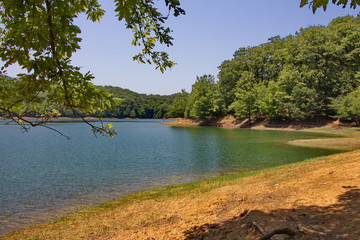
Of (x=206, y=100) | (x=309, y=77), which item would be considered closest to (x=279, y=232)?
(x=309, y=77)

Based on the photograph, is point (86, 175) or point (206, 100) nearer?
point (86, 175)

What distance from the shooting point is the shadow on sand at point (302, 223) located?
187 inches

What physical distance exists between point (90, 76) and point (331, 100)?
210ft

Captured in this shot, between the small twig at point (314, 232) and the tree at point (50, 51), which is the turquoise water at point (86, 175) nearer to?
the tree at point (50, 51)

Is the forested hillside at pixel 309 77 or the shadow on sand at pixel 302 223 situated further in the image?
the forested hillside at pixel 309 77

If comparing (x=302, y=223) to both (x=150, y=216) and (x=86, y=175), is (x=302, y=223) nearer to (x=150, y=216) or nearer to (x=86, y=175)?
(x=150, y=216)

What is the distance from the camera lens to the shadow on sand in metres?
4.74

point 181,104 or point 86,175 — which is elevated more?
point 181,104

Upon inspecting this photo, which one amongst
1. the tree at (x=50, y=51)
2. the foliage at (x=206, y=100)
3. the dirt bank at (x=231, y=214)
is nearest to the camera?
the tree at (x=50, y=51)

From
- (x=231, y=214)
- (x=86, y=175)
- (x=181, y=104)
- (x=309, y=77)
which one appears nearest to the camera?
(x=231, y=214)

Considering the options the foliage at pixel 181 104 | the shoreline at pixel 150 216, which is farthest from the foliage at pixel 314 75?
the shoreline at pixel 150 216

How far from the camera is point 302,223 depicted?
17.7 feet

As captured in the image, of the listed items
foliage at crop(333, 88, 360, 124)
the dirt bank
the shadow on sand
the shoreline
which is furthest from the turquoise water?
foliage at crop(333, 88, 360, 124)

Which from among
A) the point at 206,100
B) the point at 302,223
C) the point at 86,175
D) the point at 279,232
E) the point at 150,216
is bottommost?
the point at 86,175
